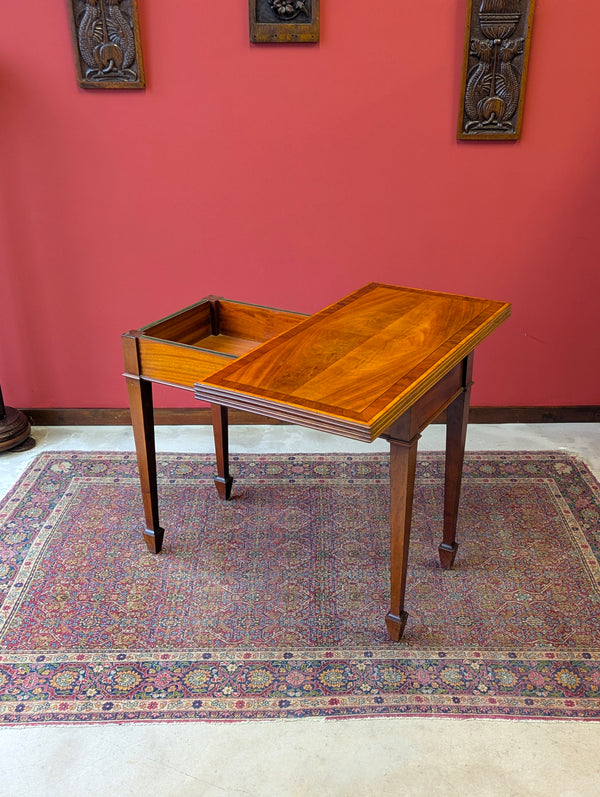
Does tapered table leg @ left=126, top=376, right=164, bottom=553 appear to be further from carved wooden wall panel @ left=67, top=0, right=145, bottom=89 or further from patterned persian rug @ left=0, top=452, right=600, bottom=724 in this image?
carved wooden wall panel @ left=67, top=0, right=145, bottom=89

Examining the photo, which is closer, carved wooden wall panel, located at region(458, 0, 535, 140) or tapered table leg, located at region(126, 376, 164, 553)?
tapered table leg, located at region(126, 376, 164, 553)

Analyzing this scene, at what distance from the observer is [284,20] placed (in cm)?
305

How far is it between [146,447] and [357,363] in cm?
92

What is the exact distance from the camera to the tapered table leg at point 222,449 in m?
2.93

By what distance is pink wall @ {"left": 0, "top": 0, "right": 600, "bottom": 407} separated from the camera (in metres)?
3.11

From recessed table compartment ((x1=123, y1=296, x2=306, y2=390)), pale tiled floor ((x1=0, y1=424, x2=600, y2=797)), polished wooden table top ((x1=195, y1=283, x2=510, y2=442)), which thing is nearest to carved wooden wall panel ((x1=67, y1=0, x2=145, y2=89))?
recessed table compartment ((x1=123, y1=296, x2=306, y2=390))

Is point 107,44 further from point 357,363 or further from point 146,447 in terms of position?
point 357,363

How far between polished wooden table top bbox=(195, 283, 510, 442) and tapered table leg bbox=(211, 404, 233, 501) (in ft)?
2.40

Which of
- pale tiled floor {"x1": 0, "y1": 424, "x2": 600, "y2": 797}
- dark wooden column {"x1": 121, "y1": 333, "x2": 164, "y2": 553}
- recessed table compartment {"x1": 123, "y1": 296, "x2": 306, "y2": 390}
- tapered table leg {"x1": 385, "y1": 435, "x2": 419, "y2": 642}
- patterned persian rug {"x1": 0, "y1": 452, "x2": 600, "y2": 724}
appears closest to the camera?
pale tiled floor {"x1": 0, "y1": 424, "x2": 600, "y2": 797}

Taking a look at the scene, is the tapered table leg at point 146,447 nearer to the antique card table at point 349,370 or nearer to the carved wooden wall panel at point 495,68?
the antique card table at point 349,370

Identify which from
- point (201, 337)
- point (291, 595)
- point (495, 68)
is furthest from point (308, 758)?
point (495, 68)

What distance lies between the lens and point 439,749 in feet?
6.44

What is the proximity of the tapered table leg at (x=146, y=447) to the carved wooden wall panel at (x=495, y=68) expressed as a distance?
5.99ft

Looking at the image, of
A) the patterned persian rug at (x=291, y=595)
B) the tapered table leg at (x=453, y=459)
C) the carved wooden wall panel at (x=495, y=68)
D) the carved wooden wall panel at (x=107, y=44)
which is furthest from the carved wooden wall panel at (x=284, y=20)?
the patterned persian rug at (x=291, y=595)
